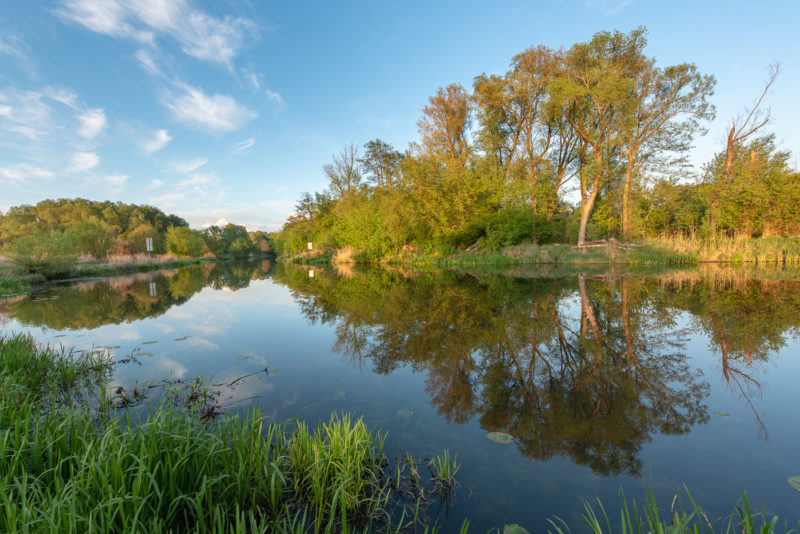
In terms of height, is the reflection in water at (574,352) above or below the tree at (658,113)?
below

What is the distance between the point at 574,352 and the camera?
4742 millimetres

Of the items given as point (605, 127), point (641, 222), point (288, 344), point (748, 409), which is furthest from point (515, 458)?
point (641, 222)

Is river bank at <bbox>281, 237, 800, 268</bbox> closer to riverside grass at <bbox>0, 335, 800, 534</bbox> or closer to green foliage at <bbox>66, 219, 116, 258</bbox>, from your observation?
riverside grass at <bbox>0, 335, 800, 534</bbox>

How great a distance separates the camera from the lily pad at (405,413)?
325 cm

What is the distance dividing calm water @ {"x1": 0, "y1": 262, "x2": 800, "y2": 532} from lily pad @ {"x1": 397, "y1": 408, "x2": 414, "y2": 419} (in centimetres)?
5

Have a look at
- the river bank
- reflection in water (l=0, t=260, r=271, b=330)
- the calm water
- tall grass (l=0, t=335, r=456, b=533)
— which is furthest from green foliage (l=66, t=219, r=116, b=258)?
tall grass (l=0, t=335, r=456, b=533)

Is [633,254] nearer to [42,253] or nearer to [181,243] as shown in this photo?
[42,253]

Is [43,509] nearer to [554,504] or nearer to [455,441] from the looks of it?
[455,441]

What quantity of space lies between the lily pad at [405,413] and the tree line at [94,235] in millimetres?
21295

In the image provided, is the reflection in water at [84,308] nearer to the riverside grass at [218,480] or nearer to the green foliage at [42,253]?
the green foliage at [42,253]

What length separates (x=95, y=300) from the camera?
35.0ft

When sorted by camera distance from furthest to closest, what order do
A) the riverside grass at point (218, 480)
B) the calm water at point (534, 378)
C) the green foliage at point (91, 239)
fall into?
1. the green foliage at point (91, 239)
2. the calm water at point (534, 378)
3. the riverside grass at point (218, 480)

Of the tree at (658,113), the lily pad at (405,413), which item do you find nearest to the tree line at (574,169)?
the tree at (658,113)

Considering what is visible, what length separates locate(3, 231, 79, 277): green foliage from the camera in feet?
49.9
